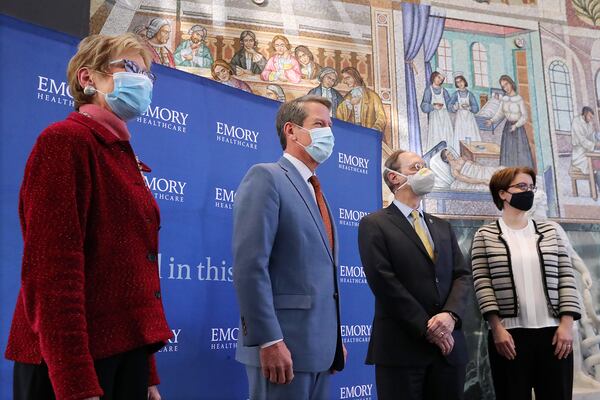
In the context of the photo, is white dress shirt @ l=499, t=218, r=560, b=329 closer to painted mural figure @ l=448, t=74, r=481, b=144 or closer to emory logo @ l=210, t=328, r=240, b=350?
emory logo @ l=210, t=328, r=240, b=350

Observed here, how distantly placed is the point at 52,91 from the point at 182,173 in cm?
86

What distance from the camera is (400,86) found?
776 centimetres

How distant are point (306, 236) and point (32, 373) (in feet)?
4.56

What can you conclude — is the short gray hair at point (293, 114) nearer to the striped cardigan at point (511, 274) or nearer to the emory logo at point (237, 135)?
the emory logo at point (237, 135)

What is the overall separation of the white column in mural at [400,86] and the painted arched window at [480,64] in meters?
1.04

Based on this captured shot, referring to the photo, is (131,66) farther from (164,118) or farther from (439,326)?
(439,326)

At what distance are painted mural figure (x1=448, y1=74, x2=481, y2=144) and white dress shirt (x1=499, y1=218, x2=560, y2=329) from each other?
3.42 meters

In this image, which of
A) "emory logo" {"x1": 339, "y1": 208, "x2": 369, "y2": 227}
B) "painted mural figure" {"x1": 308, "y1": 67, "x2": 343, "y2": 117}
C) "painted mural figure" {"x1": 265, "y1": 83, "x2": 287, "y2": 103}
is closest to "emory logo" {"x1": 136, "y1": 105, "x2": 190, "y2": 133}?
"emory logo" {"x1": 339, "y1": 208, "x2": 369, "y2": 227}

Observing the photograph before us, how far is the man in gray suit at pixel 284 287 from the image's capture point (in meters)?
2.44

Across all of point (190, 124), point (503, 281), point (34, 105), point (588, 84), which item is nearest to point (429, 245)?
point (503, 281)

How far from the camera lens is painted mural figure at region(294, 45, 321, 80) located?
291 inches

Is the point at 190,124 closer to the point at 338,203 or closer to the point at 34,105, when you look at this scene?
the point at 34,105

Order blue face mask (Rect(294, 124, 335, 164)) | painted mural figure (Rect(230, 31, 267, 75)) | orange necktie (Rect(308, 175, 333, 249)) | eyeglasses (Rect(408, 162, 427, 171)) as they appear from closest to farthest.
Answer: orange necktie (Rect(308, 175, 333, 249)) < blue face mask (Rect(294, 124, 335, 164)) < eyeglasses (Rect(408, 162, 427, 171)) < painted mural figure (Rect(230, 31, 267, 75))

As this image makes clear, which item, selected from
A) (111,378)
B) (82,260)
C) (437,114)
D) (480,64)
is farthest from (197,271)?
(480,64)
